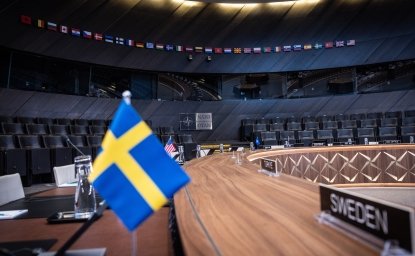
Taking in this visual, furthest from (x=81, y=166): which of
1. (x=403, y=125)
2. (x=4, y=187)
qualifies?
(x=403, y=125)

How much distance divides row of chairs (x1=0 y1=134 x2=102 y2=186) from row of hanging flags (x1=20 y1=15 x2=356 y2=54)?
3449 millimetres

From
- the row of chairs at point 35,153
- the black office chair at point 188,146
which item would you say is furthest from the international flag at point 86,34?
the black office chair at point 188,146

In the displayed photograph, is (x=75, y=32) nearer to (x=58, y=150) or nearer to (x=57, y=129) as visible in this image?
(x=57, y=129)

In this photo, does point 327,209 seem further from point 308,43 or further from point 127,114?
point 308,43

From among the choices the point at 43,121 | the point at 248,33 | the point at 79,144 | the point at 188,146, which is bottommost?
the point at 188,146

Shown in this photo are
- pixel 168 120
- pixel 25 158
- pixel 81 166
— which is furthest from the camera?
pixel 168 120

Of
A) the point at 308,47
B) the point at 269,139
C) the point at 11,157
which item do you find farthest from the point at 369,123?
the point at 11,157

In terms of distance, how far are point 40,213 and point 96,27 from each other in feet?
28.8

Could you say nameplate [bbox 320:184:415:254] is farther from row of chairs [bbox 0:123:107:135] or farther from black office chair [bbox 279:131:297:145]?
black office chair [bbox 279:131:297:145]

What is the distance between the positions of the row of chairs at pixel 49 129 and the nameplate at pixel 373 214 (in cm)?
645

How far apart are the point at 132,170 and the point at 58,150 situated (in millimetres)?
5815

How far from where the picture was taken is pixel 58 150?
5.82 meters

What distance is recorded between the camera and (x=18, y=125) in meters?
6.01

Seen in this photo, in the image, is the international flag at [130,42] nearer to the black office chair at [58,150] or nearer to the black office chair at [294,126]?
the black office chair at [58,150]
